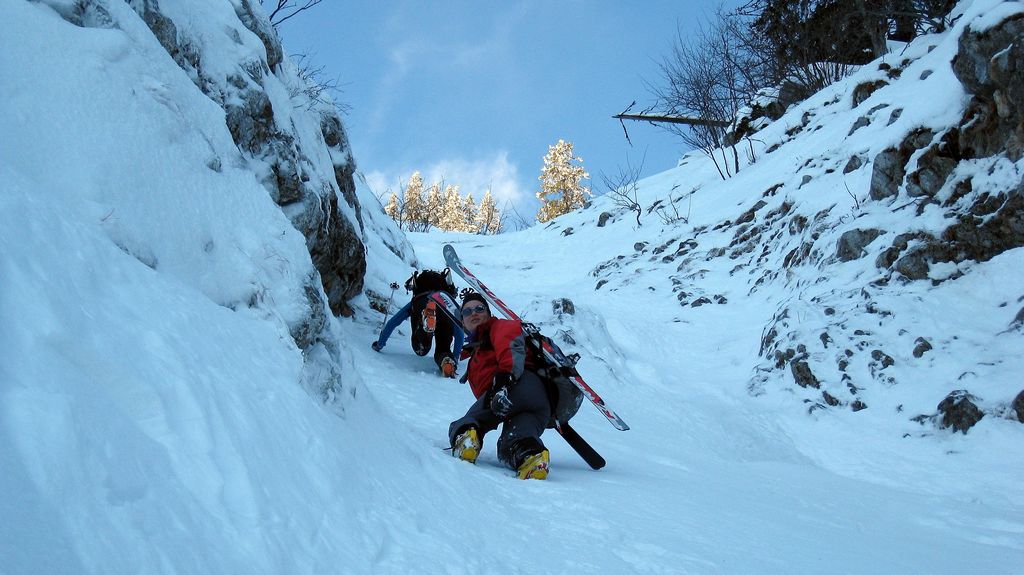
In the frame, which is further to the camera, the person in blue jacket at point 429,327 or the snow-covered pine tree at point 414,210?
the snow-covered pine tree at point 414,210

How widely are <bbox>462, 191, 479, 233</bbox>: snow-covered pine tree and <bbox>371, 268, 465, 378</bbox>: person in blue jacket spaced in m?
40.7

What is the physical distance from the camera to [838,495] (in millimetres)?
4258

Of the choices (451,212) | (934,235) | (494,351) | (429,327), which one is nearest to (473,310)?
(494,351)

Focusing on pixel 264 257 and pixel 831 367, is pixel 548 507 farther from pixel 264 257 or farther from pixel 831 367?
pixel 831 367

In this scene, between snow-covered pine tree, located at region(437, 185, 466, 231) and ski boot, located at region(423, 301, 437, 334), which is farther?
snow-covered pine tree, located at region(437, 185, 466, 231)

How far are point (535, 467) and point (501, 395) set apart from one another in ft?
1.77

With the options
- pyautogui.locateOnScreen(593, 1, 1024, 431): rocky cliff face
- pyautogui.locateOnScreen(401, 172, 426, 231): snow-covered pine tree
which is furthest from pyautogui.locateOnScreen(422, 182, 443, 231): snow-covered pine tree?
pyautogui.locateOnScreen(593, 1, 1024, 431): rocky cliff face

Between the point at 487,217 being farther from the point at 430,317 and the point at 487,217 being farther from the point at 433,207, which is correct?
the point at 430,317

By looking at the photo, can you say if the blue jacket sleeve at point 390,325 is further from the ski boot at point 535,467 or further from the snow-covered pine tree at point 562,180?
the snow-covered pine tree at point 562,180

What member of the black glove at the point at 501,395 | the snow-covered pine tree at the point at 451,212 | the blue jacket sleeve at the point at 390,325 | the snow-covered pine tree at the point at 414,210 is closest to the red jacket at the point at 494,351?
the black glove at the point at 501,395

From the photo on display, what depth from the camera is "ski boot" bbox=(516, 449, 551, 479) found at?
337cm

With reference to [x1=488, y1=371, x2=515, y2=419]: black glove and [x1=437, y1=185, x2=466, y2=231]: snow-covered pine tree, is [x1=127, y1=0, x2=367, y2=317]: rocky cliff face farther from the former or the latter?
[x1=437, y1=185, x2=466, y2=231]: snow-covered pine tree

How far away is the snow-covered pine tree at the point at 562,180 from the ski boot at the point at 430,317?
34.2 meters

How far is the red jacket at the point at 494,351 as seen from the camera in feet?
12.7
